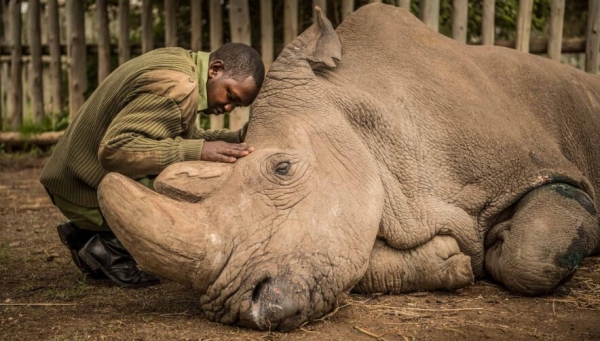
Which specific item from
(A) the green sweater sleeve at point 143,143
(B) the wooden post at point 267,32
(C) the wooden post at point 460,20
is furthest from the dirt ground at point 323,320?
(B) the wooden post at point 267,32

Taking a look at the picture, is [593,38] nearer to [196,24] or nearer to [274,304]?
[196,24]

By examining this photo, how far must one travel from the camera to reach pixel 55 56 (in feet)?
32.5

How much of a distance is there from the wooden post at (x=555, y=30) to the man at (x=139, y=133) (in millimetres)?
4217

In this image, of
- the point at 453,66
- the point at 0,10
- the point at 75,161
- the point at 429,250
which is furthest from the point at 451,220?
the point at 0,10

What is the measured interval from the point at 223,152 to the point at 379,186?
0.70m

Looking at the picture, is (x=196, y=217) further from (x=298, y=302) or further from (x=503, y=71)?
(x=503, y=71)

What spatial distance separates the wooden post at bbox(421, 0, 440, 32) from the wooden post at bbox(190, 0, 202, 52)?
7.43 feet

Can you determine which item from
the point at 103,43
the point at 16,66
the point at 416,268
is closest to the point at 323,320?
the point at 416,268

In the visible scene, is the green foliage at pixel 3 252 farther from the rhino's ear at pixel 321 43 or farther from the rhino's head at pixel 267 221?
the rhino's ear at pixel 321 43

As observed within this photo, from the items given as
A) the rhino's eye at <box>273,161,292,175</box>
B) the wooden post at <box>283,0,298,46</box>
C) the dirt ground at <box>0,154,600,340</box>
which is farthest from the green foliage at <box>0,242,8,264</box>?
the wooden post at <box>283,0,298,46</box>

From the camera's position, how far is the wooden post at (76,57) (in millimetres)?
9555

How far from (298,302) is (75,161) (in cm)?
160

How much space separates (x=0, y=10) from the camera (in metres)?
14.3

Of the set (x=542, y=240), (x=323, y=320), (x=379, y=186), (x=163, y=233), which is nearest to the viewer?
(x=163, y=233)
